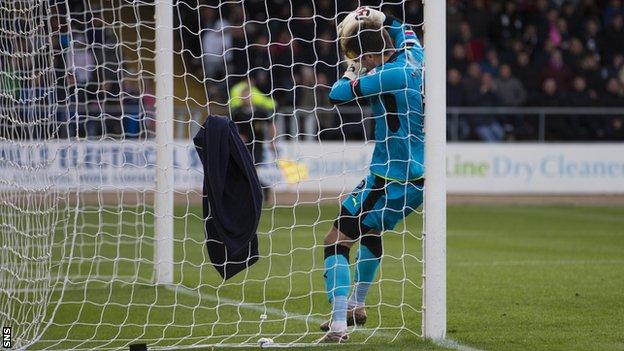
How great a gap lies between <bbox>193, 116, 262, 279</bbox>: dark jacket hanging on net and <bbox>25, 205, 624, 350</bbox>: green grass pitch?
0.37 m

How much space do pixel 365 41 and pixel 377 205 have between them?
1.01 metres

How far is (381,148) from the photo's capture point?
680 cm

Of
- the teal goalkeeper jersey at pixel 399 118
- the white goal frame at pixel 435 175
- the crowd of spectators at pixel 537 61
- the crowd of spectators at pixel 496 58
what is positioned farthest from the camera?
the crowd of spectators at pixel 537 61

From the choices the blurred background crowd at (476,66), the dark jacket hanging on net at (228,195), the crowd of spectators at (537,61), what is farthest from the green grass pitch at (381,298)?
the crowd of spectators at (537,61)

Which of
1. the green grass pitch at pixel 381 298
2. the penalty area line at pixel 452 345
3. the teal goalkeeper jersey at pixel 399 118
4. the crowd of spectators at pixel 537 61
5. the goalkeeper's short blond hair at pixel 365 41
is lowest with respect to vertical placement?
the green grass pitch at pixel 381 298

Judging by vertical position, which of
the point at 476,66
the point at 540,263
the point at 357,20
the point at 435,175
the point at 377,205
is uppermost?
the point at 476,66

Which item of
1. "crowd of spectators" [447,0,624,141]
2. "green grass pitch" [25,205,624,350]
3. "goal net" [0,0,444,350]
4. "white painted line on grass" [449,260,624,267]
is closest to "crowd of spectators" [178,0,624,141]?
"crowd of spectators" [447,0,624,141]

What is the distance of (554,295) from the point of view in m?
8.62

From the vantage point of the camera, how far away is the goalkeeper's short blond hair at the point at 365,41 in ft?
22.1

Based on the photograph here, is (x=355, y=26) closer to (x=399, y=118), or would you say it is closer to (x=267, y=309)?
(x=399, y=118)

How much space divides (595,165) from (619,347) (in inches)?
603

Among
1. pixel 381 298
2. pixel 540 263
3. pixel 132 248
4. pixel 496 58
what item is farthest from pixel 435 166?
pixel 496 58

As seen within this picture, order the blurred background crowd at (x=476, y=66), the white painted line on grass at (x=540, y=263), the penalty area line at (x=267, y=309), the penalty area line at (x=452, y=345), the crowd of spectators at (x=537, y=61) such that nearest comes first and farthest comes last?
the penalty area line at (x=452, y=345) < the penalty area line at (x=267, y=309) < the white painted line on grass at (x=540, y=263) < the blurred background crowd at (x=476, y=66) < the crowd of spectators at (x=537, y=61)

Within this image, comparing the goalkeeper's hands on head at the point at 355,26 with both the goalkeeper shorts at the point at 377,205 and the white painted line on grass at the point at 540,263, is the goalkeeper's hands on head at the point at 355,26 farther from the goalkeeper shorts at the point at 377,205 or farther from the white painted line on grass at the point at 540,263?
the white painted line on grass at the point at 540,263
